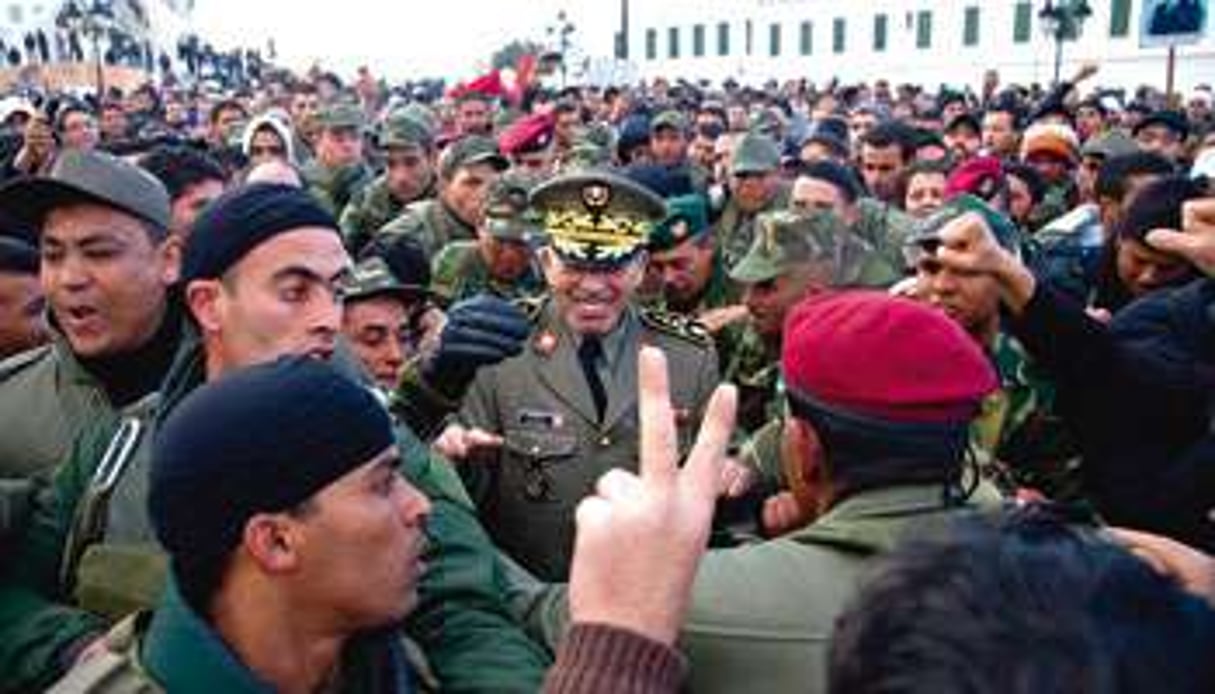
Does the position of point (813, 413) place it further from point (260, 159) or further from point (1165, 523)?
point (260, 159)

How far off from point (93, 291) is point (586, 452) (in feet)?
4.94

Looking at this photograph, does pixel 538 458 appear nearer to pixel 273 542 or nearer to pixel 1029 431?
pixel 1029 431

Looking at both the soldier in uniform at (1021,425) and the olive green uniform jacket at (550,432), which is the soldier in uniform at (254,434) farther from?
the soldier in uniform at (1021,425)

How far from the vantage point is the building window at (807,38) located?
57656 mm

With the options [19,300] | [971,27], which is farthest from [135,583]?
[971,27]

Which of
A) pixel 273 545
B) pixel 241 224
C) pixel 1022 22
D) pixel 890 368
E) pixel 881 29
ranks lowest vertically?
pixel 273 545

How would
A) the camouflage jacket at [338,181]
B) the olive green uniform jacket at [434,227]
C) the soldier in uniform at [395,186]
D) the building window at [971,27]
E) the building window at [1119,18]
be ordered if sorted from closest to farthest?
the olive green uniform jacket at [434,227] < the soldier in uniform at [395,186] < the camouflage jacket at [338,181] < the building window at [1119,18] < the building window at [971,27]

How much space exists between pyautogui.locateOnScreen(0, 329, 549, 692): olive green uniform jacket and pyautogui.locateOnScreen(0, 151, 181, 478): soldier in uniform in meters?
0.53

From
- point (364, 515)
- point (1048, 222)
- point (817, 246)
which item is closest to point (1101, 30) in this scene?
point (1048, 222)

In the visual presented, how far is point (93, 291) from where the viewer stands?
350 centimetres

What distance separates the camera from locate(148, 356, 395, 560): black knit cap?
2074mm

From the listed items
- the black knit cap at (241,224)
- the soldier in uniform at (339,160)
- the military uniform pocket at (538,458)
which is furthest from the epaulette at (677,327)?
the soldier in uniform at (339,160)

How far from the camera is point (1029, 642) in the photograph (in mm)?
1221

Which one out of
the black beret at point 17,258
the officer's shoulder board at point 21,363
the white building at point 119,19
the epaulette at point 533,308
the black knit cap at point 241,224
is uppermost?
the white building at point 119,19
